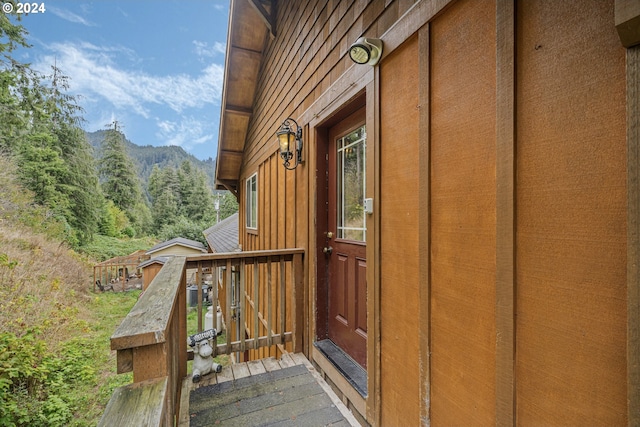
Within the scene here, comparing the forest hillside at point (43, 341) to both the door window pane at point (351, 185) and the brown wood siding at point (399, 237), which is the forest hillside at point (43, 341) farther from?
the brown wood siding at point (399, 237)

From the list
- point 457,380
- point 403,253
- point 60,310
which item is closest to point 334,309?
point 403,253

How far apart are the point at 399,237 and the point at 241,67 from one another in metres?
4.86

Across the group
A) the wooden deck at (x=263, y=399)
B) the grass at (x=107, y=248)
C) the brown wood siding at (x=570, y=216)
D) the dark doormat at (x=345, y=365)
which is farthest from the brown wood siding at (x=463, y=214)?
the grass at (x=107, y=248)

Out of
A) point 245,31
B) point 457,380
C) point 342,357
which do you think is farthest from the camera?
point 245,31

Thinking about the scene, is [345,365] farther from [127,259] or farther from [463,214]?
[127,259]

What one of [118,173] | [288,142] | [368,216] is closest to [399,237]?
[368,216]

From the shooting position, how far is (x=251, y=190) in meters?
6.31

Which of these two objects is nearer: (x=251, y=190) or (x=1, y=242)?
(x=251, y=190)

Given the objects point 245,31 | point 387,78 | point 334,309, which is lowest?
point 334,309

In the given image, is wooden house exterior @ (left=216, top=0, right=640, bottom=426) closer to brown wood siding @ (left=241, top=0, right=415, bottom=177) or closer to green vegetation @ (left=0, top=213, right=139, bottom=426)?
brown wood siding @ (left=241, top=0, right=415, bottom=177)

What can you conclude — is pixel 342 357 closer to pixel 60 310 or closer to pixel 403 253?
pixel 403 253

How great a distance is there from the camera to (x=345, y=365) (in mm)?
2234

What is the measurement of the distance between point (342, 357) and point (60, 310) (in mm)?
7678

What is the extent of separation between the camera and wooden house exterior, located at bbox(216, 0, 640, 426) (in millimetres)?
786
